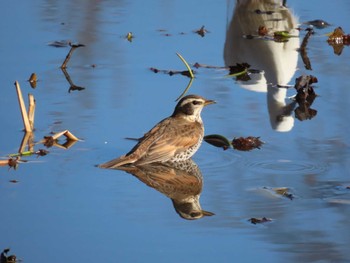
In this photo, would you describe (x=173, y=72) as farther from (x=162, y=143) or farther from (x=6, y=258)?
(x=6, y=258)

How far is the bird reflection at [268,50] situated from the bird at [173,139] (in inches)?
29.1

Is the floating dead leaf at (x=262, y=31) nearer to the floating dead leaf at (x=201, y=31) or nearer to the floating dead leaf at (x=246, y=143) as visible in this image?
the floating dead leaf at (x=201, y=31)

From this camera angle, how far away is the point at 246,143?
25.8 ft

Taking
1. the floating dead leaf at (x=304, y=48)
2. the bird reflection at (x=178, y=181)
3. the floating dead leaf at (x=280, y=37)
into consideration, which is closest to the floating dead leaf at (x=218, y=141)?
the bird reflection at (x=178, y=181)

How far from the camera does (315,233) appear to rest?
6.16m

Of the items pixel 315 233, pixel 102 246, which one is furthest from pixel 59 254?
pixel 315 233

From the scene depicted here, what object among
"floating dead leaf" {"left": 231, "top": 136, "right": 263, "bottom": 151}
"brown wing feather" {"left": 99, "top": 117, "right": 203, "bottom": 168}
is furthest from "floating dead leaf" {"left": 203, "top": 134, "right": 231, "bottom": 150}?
"brown wing feather" {"left": 99, "top": 117, "right": 203, "bottom": 168}

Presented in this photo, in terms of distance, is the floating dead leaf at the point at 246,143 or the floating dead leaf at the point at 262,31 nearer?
the floating dead leaf at the point at 246,143

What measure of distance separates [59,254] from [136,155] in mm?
1797

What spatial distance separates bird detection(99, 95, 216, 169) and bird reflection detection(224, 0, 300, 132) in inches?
29.1

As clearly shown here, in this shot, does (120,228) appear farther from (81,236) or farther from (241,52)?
(241,52)

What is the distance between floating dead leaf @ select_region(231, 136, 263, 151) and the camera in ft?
25.7

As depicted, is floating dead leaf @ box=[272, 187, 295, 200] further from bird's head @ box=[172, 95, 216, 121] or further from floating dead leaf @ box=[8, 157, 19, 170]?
floating dead leaf @ box=[8, 157, 19, 170]

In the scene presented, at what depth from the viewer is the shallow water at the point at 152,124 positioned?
19.9 ft
